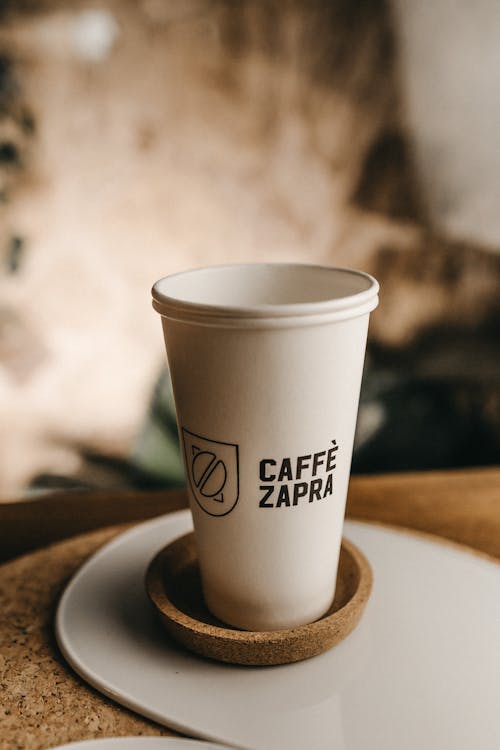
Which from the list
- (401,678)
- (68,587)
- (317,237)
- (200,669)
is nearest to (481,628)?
(401,678)

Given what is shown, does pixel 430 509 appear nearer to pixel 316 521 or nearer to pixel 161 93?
pixel 316 521

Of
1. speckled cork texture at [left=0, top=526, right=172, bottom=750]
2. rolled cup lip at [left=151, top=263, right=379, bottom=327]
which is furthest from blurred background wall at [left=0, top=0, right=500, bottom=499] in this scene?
rolled cup lip at [left=151, top=263, right=379, bottom=327]

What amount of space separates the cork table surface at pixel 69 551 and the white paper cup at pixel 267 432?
110mm

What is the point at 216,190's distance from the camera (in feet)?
3.08

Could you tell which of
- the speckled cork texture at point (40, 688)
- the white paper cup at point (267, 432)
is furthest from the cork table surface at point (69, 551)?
the white paper cup at point (267, 432)

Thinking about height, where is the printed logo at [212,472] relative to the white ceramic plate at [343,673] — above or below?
above

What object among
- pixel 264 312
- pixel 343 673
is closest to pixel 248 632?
pixel 343 673

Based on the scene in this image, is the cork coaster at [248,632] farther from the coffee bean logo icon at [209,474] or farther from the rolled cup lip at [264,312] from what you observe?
the rolled cup lip at [264,312]

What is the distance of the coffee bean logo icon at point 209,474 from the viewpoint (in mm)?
399

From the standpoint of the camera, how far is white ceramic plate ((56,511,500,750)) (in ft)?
1.18

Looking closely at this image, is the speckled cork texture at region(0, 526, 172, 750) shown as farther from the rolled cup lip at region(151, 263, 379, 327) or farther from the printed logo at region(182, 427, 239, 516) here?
the rolled cup lip at region(151, 263, 379, 327)

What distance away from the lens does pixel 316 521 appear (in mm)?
417

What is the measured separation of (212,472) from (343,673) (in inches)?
5.9

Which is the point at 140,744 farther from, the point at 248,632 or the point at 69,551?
the point at 69,551
